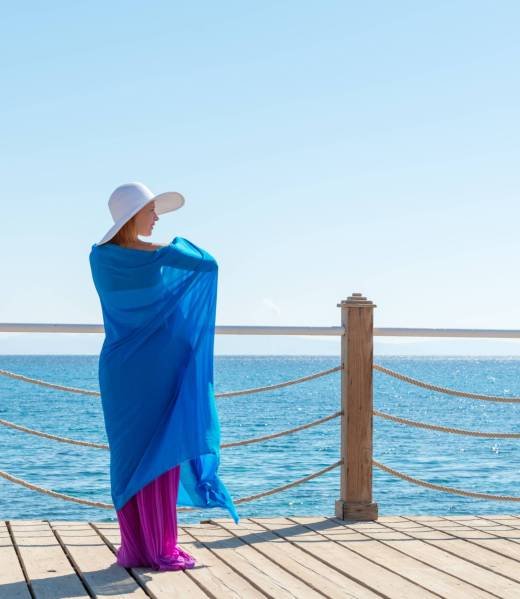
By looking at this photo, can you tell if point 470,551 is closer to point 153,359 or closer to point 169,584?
point 169,584

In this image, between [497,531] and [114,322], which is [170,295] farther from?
[497,531]

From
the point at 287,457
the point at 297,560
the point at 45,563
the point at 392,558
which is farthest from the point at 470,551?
the point at 287,457

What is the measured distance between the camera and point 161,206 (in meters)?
3.95

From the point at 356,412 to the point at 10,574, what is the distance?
6.26 ft

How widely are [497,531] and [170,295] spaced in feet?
6.56

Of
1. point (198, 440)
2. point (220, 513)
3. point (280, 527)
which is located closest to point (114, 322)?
point (198, 440)

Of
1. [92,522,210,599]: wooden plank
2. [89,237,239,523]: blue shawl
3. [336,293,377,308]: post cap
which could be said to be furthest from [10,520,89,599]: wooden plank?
[336,293,377,308]: post cap

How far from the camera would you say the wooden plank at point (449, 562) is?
356 cm

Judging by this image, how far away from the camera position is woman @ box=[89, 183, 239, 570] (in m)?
3.79

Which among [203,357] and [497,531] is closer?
[203,357]

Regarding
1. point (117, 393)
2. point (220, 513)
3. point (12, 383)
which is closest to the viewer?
point (117, 393)

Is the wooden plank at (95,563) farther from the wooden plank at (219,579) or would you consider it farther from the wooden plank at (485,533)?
the wooden plank at (485,533)

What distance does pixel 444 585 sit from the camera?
11.8 feet

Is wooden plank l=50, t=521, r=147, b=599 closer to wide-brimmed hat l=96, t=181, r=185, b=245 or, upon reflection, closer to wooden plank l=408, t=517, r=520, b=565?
wide-brimmed hat l=96, t=181, r=185, b=245
